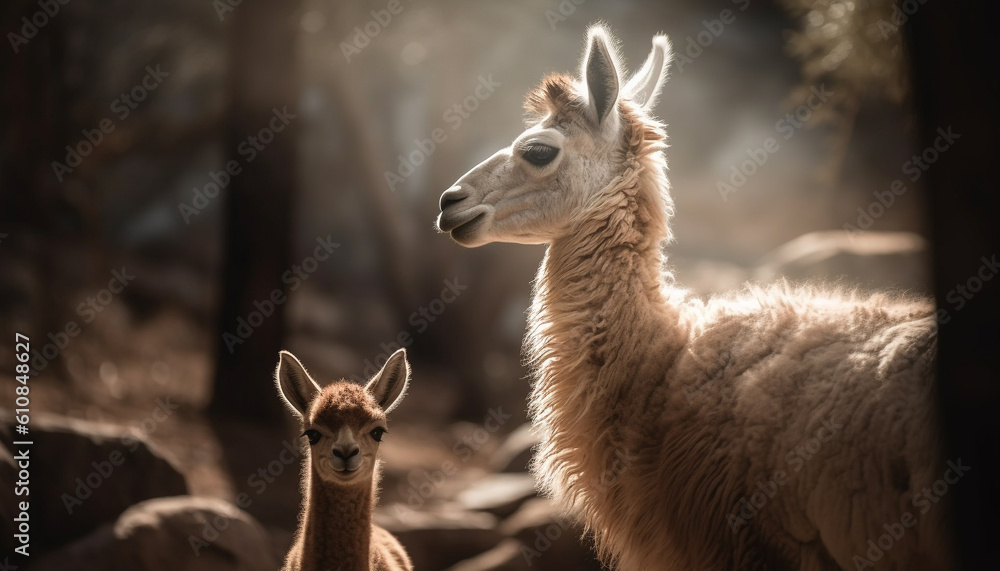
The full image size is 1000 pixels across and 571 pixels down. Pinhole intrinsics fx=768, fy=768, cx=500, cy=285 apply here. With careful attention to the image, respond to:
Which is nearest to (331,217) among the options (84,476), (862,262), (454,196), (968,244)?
(862,262)

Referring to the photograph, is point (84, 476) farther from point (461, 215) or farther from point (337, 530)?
point (461, 215)

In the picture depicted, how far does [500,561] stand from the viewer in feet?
17.9

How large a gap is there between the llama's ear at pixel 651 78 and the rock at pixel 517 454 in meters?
3.71

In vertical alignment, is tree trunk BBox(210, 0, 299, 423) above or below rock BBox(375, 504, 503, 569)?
above

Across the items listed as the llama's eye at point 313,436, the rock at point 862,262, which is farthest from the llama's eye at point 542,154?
the rock at point 862,262

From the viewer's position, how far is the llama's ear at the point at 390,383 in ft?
12.1

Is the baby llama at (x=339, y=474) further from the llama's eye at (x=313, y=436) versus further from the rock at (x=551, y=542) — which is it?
the rock at (x=551, y=542)

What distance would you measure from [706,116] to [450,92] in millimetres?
5069

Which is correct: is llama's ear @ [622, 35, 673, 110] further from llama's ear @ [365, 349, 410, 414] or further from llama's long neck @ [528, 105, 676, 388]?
llama's ear @ [365, 349, 410, 414]

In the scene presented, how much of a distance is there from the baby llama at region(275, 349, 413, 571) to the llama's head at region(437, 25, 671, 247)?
0.98 meters

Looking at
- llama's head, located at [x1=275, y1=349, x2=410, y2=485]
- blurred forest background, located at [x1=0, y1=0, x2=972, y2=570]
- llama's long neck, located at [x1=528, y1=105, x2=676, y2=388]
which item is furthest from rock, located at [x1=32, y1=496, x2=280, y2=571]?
llama's long neck, located at [x1=528, y1=105, x2=676, y2=388]

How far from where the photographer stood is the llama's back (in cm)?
266

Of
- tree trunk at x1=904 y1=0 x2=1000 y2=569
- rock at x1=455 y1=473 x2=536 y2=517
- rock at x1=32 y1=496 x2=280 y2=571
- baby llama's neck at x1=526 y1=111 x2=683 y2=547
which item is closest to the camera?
tree trunk at x1=904 y1=0 x2=1000 y2=569

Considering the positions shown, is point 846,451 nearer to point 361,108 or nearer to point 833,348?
point 833,348
